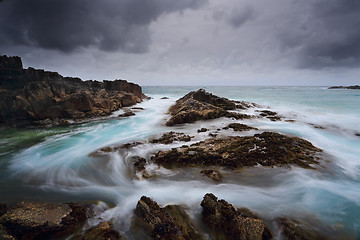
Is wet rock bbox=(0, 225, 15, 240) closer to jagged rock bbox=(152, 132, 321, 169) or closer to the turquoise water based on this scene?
the turquoise water

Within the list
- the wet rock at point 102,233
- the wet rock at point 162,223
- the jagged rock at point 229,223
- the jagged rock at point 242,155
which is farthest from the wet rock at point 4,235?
the jagged rock at point 242,155

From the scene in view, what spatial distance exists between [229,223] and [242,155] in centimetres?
299

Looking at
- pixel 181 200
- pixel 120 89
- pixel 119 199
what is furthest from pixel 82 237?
pixel 120 89

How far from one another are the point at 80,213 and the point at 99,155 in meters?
3.45

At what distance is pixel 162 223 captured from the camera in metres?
Answer: 3.04

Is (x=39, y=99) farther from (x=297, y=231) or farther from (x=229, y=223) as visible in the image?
(x=297, y=231)

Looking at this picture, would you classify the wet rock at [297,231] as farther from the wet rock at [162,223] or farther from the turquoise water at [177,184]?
the wet rock at [162,223]

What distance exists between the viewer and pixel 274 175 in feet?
15.8

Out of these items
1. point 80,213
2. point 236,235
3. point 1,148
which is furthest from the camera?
point 1,148

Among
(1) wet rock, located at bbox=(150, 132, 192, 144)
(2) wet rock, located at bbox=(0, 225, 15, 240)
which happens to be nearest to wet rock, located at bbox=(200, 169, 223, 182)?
(1) wet rock, located at bbox=(150, 132, 192, 144)

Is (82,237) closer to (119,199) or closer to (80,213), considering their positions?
(80,213)

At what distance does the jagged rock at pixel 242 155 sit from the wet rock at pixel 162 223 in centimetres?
214

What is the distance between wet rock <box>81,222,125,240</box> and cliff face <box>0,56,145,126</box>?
1285 centimetres


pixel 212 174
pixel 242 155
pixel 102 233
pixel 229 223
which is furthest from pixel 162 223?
pixel 242 155
